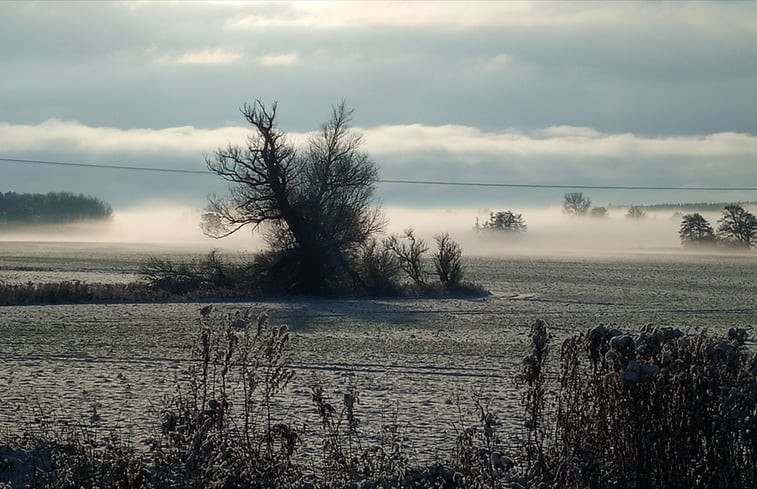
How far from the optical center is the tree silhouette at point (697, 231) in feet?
490

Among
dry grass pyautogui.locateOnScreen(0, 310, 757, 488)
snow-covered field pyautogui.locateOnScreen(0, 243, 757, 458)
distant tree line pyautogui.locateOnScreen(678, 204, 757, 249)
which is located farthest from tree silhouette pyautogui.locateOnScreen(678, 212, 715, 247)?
dry grass pyautogui.locateOnScreen(0, 310, 757, 488)

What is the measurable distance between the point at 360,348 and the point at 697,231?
139193 mm

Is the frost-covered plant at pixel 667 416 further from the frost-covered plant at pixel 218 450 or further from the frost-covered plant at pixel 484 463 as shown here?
the frost-covered plant at pixel 218 450

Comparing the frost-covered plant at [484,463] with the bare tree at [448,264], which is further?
the bare tree at [448,264]

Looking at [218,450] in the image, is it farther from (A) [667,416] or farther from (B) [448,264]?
(B) [448,264]

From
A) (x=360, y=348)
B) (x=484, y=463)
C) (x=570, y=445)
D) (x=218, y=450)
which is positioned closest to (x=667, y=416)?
(x=570, y=445)

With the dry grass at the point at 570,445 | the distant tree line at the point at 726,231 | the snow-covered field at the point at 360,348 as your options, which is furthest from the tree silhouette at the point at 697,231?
the dry grass at the point at 570,445

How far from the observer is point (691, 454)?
8.55 meters

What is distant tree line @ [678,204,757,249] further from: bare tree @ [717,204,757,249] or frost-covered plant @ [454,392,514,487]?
frost-covered plant @ [454,392,514,487]

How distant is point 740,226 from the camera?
139375 millimetres

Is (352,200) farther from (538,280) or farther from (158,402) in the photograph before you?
(158,402)

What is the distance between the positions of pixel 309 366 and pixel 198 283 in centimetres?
3117

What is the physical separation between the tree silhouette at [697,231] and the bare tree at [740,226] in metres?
6.45

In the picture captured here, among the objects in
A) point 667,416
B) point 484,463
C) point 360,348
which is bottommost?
point 360,348
